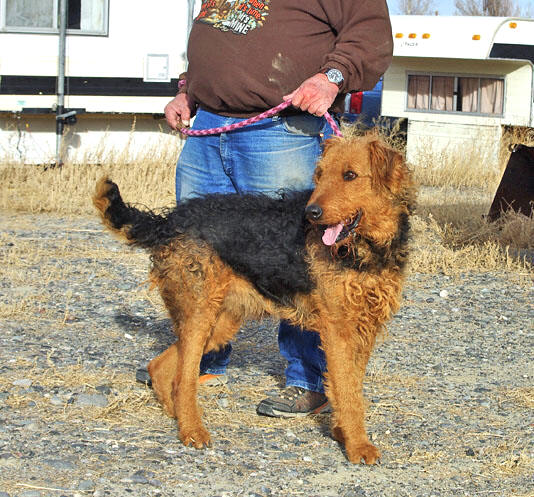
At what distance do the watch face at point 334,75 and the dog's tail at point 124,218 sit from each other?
1136mm

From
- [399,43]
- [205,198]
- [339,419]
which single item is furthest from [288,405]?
[399,43]

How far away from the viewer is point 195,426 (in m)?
4.20

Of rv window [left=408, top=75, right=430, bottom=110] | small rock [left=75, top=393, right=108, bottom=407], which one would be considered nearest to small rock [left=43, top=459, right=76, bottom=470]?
small rock [left=75, top=393, right=108, bottom=407]

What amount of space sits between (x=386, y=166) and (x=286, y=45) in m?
0.97

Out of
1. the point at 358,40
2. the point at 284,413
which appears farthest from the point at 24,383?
the point at 358,40

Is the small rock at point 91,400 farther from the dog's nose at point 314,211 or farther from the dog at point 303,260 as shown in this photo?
the dog's nose at point 314,211

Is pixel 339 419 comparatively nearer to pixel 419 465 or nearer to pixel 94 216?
pixel 419 465

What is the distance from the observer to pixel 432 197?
440 inches

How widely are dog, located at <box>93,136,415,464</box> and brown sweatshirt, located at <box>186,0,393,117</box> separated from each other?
51 centimetres

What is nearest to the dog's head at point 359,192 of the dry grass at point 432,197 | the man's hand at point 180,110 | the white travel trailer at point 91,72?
the man's hand at point 180,110

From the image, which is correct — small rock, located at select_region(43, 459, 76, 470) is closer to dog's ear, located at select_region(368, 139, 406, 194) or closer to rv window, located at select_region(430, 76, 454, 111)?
dog's ear, located at select_region(368, 139, 406, 194)

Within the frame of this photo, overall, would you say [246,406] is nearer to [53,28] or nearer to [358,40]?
[358,40]

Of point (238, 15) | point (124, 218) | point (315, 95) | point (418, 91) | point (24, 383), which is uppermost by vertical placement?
point (238, 15)

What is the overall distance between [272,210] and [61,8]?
25.4 feet
